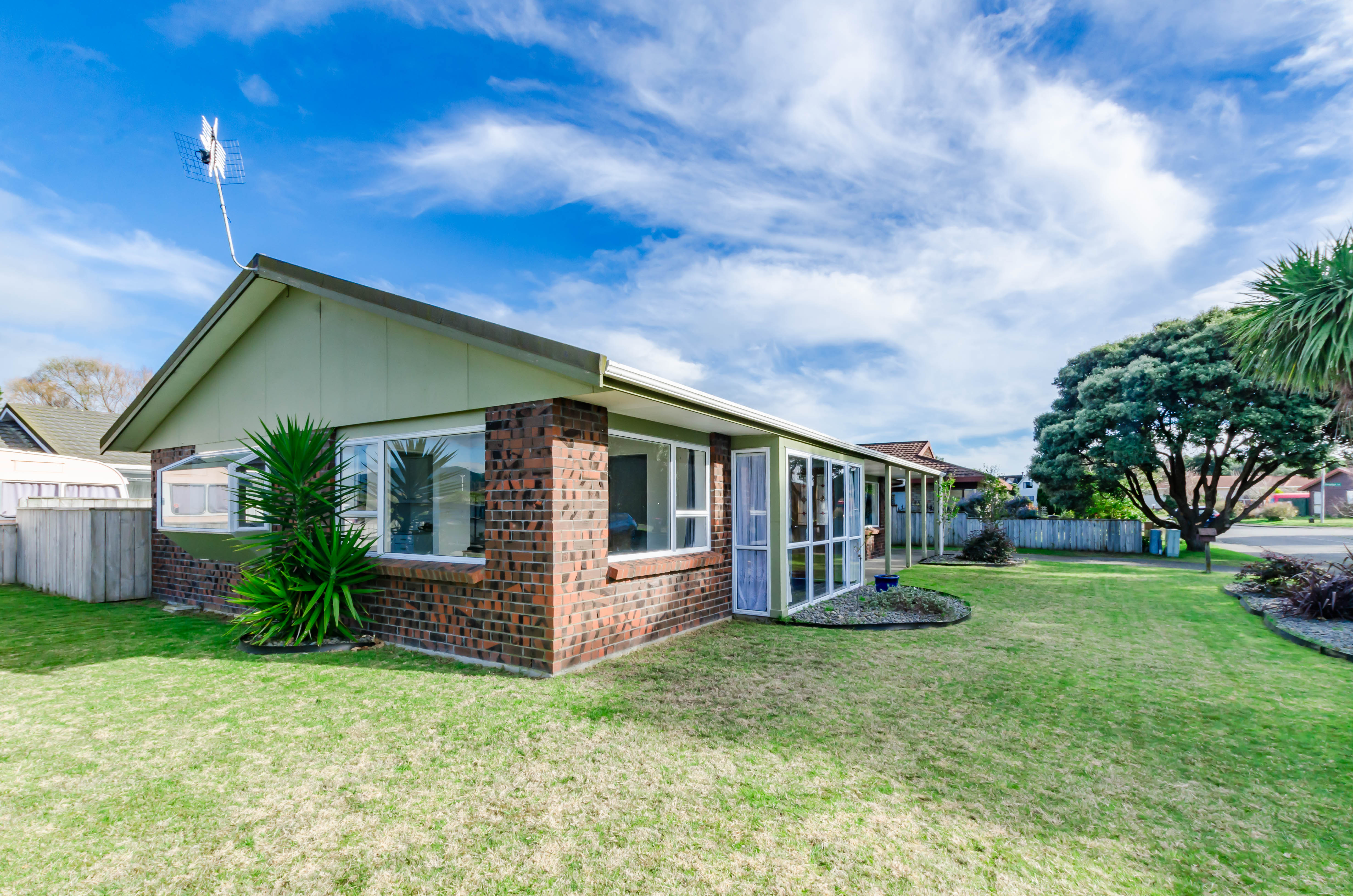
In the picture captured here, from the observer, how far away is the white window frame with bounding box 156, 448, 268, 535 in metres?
8.18

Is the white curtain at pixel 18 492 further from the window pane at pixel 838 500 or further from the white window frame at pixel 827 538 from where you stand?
the window pane at pixel 838 500

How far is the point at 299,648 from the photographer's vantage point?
6.38 meters

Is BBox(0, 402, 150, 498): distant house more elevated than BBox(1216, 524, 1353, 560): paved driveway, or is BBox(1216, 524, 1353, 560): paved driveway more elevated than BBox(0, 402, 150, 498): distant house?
BBox(0, 402, 150, 498): distant house

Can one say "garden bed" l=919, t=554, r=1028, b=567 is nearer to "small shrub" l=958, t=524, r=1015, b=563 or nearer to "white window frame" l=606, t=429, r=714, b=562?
"small shrub" l=958, t=524, r=1015, b=563

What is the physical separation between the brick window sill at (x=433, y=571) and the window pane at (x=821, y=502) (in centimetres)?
527

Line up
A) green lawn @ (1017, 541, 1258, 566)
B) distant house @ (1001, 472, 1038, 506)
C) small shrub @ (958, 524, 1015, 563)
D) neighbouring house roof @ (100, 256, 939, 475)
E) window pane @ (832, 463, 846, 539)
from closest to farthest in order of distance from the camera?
neighbouring house roof @ (100, 256, 939, 475) → window pane @ (832, 463, 846, 539) → small shrub @ (958, 524, 1015, 563) → green lawn @ (1017, 541, 1258, 566) → distant house @ (1001, 472, 1038, 506)

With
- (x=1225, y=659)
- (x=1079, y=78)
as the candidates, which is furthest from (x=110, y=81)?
(x=1225, y=659)

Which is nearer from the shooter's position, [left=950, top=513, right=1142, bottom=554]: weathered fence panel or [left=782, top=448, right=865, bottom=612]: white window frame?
[left=782, top=448, right=865, bottom=612]: white window frame

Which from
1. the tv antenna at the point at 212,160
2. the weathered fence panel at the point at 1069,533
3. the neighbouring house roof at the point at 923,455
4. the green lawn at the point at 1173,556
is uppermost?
the tv antenna at the point at 212,160

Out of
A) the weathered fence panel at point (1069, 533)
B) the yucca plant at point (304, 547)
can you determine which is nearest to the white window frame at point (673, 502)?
the yucca plant at point (304, 547)

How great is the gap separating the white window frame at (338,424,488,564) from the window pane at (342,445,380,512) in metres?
0.03

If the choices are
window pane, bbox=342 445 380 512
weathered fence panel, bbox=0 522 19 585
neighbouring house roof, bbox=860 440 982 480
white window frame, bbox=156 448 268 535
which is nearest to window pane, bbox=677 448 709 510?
window pane, bbox=342 445 380 512

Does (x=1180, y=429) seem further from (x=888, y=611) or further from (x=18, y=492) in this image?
(x=18, y=492)

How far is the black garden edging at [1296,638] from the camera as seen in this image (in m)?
6.41
